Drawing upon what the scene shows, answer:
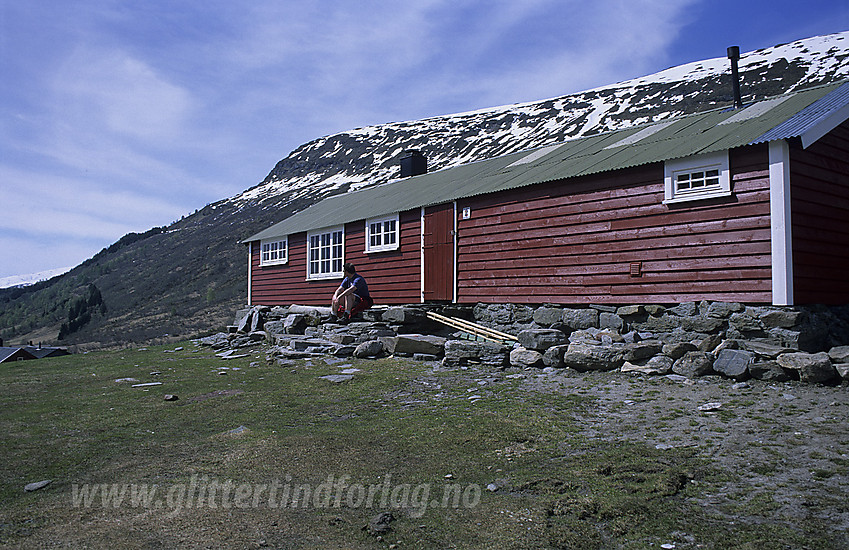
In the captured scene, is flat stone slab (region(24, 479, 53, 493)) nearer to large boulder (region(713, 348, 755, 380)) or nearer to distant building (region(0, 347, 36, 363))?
large boulder (region(713, 348, 755, 380))

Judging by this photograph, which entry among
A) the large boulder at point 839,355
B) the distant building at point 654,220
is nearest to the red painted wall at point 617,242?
the distant building at point 654,220

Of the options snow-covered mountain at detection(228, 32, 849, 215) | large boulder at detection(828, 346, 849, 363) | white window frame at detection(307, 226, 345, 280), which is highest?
snow-covered mountain at detection(228, 32, 849, 215)

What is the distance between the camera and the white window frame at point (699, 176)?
9523mm

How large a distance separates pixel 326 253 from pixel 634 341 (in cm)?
1143

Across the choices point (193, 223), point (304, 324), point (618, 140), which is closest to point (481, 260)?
point (618, 140)

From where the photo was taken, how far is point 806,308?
8977mm

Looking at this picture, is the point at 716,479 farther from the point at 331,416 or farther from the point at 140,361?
the point at 140,361

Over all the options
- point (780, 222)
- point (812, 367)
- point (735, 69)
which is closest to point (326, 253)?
point (735, 69)

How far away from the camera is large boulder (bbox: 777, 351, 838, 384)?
7.27 metres

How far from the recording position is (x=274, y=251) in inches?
855

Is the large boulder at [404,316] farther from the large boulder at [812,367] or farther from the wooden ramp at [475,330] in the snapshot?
the large boulder at [812,367]

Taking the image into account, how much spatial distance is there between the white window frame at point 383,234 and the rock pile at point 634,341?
115 inches

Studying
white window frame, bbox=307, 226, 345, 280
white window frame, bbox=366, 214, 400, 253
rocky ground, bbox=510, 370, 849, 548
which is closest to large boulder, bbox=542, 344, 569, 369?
rocky ground, bbox=510, 370, 849, 548

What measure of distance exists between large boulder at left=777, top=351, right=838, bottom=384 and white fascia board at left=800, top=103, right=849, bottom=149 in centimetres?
364
